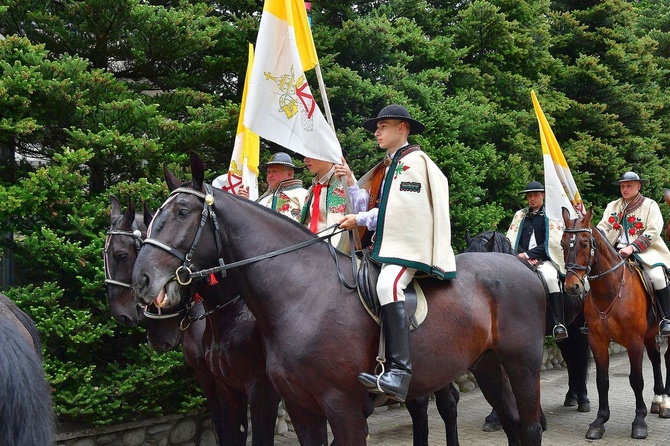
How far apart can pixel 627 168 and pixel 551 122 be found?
3.18 m

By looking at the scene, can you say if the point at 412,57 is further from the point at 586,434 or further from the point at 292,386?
the point at 292,386

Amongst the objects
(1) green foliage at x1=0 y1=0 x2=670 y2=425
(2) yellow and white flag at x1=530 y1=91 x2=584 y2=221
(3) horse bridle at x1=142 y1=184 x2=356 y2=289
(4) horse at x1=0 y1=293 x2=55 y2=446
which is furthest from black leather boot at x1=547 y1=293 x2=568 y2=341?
(4) horse at x1=0 y1=293 x2=55 y2=446

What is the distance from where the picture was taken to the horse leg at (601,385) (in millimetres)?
7562

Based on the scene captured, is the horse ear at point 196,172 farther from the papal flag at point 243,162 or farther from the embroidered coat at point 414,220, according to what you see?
the papal flag at point 243,162

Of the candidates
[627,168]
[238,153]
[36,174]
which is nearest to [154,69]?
[238,153]

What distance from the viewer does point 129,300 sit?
5125mm

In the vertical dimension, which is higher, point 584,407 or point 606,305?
point 606,305

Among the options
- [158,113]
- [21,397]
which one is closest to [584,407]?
[158,113]

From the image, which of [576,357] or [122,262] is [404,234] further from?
[576,357]

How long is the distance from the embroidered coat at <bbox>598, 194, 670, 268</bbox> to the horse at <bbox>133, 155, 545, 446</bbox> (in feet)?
16.1

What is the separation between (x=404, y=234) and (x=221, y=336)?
1.88m

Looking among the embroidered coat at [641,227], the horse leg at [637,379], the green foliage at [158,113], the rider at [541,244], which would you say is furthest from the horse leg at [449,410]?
the embroidered coat at [641,227]

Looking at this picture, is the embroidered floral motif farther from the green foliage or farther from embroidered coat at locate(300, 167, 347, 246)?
the green foliage

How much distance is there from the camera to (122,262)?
5227mm
